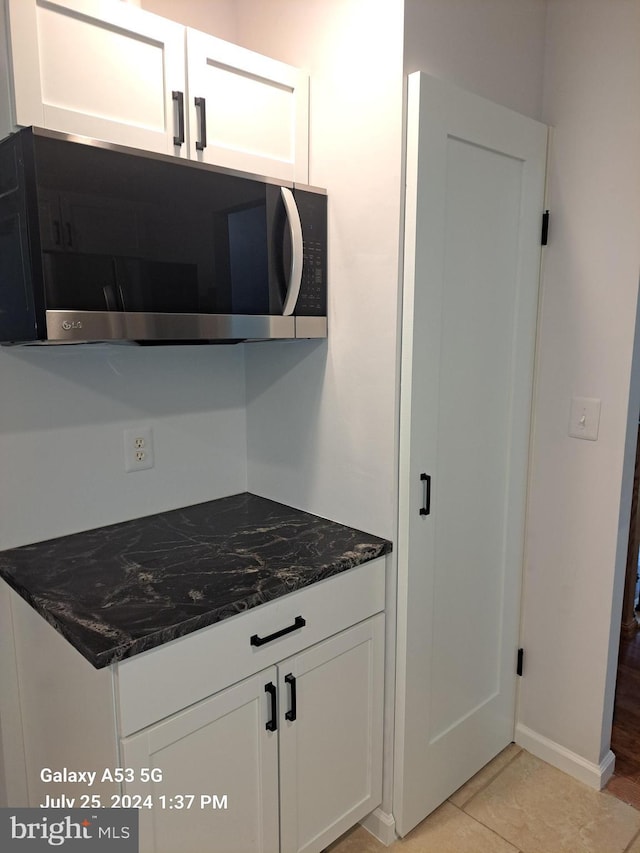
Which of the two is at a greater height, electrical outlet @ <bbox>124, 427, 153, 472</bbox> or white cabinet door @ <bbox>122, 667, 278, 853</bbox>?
electrical outlet @ <bbox>124, 427, 153, 472</bbox>

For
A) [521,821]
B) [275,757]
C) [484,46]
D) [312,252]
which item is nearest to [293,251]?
[312,252]

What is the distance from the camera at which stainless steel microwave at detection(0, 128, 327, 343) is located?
125 cm

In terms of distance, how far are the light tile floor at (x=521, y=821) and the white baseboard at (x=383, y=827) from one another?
2 centimetres

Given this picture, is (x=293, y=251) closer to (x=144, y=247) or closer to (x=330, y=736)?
(x=144, y=247)

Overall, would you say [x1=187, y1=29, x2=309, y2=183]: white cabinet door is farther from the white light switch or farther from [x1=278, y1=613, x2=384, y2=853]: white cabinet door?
[x1=278, y1=613, x2=384, y2=853]: white cabinet door

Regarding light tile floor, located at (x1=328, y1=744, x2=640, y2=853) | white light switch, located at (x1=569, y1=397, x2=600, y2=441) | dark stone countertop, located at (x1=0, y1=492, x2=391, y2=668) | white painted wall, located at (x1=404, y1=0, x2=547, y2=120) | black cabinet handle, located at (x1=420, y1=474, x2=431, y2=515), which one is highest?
white painted wall, located at (x1=404, y1=0, x2=547, y2=120)

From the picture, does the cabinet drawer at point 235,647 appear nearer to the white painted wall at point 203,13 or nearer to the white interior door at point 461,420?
the white interior door at point 461,420

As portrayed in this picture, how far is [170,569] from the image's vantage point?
1.55m

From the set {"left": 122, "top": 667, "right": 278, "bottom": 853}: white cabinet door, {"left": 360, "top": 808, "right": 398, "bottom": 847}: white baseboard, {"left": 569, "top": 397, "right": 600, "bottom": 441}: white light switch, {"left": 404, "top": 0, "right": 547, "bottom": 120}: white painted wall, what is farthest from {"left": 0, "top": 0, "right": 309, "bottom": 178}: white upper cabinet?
{"left": 360, "top": 808, "right": 398, "bottom": 847}: white baseboard

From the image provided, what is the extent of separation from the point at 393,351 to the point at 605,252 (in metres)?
0.73

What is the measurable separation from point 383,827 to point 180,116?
6.50ft

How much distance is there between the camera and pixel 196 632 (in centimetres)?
132

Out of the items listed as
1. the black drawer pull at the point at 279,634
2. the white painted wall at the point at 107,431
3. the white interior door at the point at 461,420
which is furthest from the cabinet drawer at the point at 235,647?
the white painted wall at the point at 107,431

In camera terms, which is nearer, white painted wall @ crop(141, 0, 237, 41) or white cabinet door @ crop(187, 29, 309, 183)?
white cabinet door @ crop(187, 29, 309, 183)
